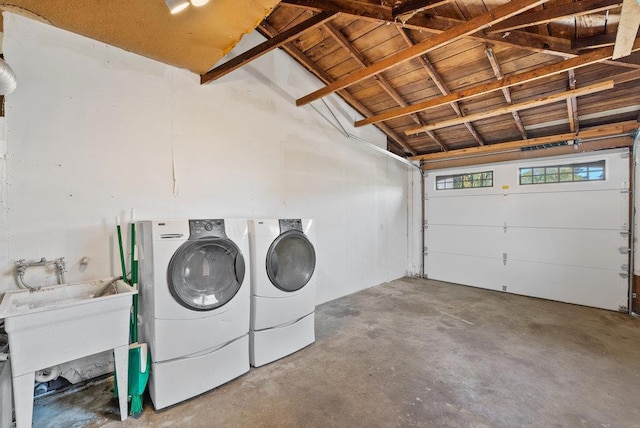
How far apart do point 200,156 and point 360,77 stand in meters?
1.94

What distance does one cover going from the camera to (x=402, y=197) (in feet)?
18.7

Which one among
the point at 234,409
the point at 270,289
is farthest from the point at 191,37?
the point at 234,409

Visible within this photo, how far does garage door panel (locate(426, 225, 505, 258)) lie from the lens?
15.6 feet

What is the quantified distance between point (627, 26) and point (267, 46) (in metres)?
2.70

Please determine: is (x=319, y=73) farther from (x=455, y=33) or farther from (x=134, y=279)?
(x=134, y=279)

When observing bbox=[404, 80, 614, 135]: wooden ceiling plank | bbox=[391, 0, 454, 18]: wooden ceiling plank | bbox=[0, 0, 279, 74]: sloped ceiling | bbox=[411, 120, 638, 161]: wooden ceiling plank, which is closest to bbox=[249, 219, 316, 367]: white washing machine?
bbox=[0, 0, 279, 74]: sloped ceiling

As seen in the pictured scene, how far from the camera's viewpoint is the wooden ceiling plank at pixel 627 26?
5.27ft

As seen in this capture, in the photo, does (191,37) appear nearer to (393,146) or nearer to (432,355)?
(432,355)

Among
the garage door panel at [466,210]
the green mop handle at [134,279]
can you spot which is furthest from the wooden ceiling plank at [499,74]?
the green mop handle at [134,279]

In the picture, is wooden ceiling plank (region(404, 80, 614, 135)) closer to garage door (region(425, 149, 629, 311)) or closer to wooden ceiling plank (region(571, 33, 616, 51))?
wooden ceiling plank (region(571, 33, 616, 51))

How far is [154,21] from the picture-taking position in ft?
6.53

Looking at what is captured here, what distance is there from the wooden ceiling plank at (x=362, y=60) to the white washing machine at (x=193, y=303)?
2402 millimetres

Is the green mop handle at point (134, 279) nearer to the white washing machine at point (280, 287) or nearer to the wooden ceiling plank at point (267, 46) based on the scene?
the white washing machine at point (280, 287)

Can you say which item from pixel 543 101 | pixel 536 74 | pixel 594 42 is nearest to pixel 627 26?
pixel 594 42
